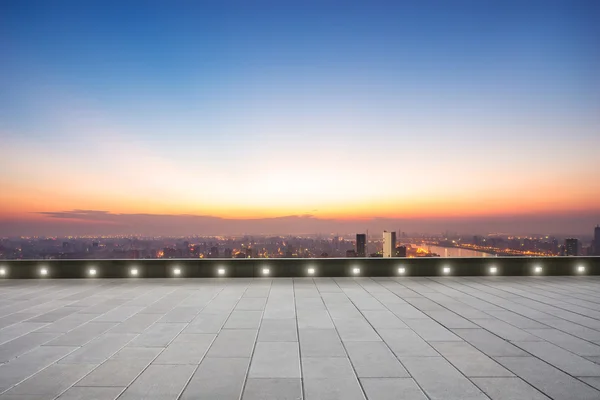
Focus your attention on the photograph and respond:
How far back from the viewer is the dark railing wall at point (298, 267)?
40.9ft

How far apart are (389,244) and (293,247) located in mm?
3863

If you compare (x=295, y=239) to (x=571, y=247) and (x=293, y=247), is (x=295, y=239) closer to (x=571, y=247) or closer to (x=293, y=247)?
(x=293, y=247)

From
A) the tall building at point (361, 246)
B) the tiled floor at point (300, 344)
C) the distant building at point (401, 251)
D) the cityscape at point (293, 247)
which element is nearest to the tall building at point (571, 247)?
the cityscape at point (293, 247)

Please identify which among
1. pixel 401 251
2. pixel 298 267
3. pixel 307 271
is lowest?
pixel 307 271

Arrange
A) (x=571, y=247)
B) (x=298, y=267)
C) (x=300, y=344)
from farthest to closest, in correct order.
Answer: (x=571, y=247) → (x=298, y=267) → (x=300, y=344)

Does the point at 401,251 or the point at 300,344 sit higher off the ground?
the point at 401,251

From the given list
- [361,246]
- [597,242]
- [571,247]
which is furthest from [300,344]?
[597,242]

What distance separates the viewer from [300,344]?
17.9 ft

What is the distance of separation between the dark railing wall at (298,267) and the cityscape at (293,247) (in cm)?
32

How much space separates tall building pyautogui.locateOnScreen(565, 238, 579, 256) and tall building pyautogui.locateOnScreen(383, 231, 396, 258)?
6.64 m

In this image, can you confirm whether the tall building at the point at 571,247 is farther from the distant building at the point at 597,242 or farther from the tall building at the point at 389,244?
the tall building at the point at 389,244

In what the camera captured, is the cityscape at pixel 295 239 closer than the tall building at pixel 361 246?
Yes

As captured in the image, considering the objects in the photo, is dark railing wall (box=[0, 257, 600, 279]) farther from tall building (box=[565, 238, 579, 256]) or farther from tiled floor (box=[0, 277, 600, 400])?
tiled floor (box=[0, 277, 600, 400])

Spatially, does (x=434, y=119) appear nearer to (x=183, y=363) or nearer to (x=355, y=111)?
(x=355, y=111)
